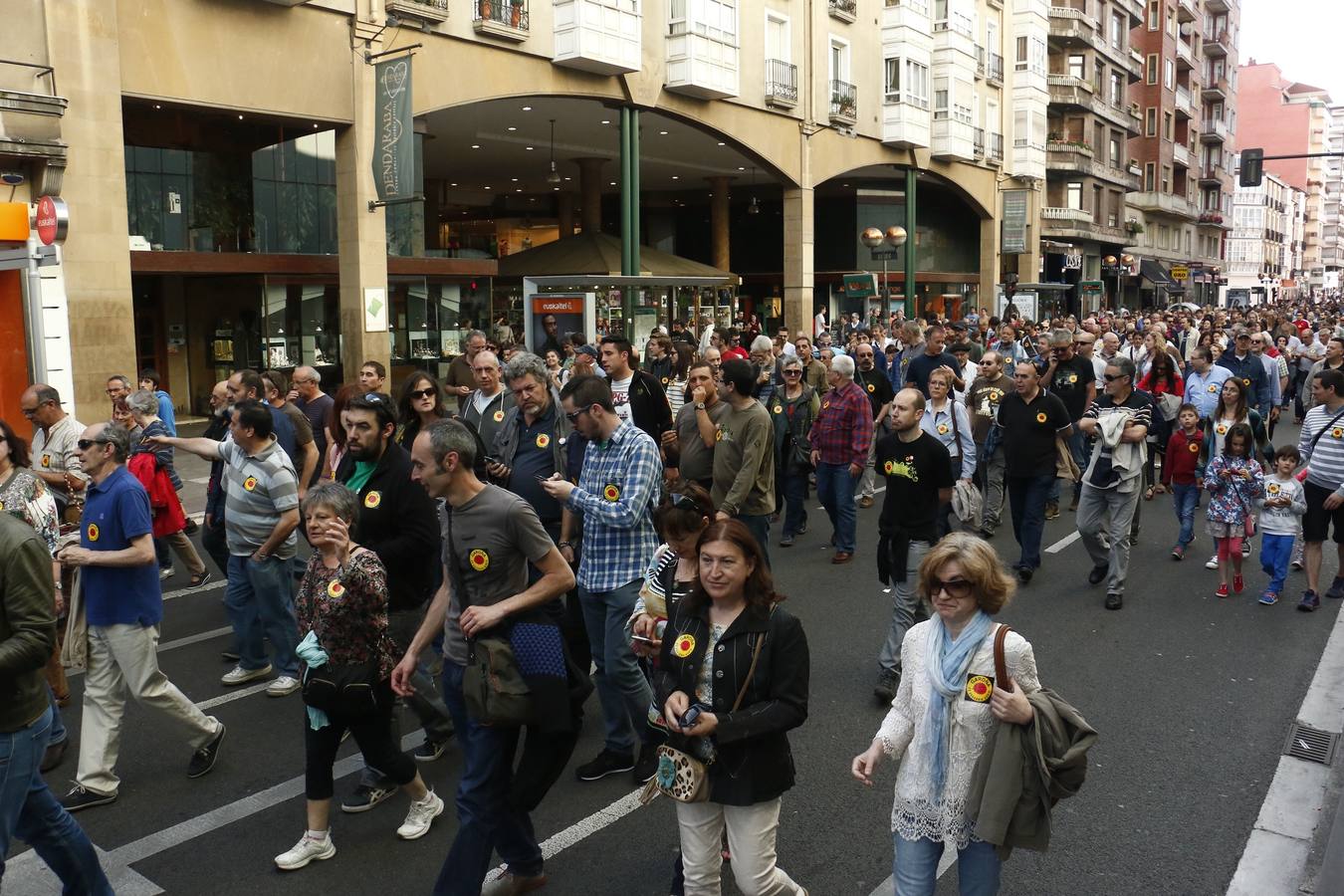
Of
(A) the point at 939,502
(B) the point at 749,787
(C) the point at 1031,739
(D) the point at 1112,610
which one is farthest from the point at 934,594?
(D) the point at 1112,610

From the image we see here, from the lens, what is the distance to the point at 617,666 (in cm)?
543

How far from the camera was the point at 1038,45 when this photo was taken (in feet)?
152

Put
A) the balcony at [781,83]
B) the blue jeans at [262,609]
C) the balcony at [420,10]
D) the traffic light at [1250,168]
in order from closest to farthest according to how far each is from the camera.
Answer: the blue jeans at [262,609] < the balcony at [420,10] < the traffic light at [1250,168] < the balcony at [781,83]

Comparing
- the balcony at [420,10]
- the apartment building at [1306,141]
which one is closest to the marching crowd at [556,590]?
the balcony at [420,10]

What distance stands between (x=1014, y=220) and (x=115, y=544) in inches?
1695

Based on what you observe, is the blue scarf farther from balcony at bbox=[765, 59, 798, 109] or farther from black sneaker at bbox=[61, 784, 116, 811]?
balcony at bbox=[765, 59, 798, 109]

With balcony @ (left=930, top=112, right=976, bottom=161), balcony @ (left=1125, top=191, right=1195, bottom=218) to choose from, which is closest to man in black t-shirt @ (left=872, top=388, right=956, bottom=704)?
balcony @ (left=930, top=112, right=976, bottom=161)

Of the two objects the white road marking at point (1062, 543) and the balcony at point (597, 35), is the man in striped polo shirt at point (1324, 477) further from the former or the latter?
the balcony at point (597, 35)

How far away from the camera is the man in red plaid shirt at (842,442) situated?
1024cm

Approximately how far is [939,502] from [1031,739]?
368cm

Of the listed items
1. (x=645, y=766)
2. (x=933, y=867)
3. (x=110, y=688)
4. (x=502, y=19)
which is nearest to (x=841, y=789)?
(x=645, y=766)

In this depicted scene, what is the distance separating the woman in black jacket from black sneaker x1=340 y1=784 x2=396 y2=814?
7.06ft

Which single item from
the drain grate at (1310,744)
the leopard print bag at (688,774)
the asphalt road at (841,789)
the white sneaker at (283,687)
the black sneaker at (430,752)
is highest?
the leopard print bag at (688,774)

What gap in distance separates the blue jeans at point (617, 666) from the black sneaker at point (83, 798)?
8.03 feet
